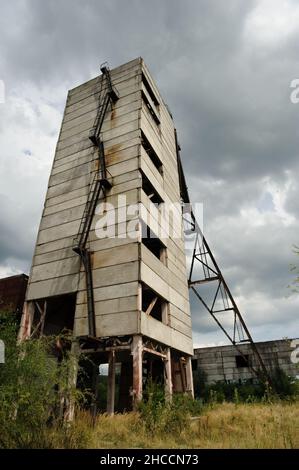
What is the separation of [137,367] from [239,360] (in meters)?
16.4

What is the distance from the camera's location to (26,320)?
55.8ft

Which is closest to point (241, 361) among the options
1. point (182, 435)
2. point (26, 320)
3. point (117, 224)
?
point (117, 224)

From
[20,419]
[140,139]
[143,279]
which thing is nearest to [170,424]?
[20,419]

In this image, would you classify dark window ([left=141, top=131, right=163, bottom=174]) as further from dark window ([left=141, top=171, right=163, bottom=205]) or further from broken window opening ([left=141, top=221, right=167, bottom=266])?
broken window opening ([left=141, top=221, right=167, bottom=266])

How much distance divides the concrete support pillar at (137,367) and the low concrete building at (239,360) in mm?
14899

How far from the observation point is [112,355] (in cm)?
1427

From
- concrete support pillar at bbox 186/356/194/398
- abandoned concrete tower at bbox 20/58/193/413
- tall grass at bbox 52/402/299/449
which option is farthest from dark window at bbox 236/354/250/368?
tall grass at bbox 52/402/299/449

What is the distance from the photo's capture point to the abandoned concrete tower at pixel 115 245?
48.7 ft

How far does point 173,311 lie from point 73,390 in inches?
461

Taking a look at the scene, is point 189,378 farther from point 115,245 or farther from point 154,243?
point 115,245

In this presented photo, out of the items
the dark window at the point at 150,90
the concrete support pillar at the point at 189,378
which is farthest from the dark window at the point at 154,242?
the dark window at the point at 150,90

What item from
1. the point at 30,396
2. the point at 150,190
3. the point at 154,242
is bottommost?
the point at 30,396

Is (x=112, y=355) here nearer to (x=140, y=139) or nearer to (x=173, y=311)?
(x=173, y=311)
